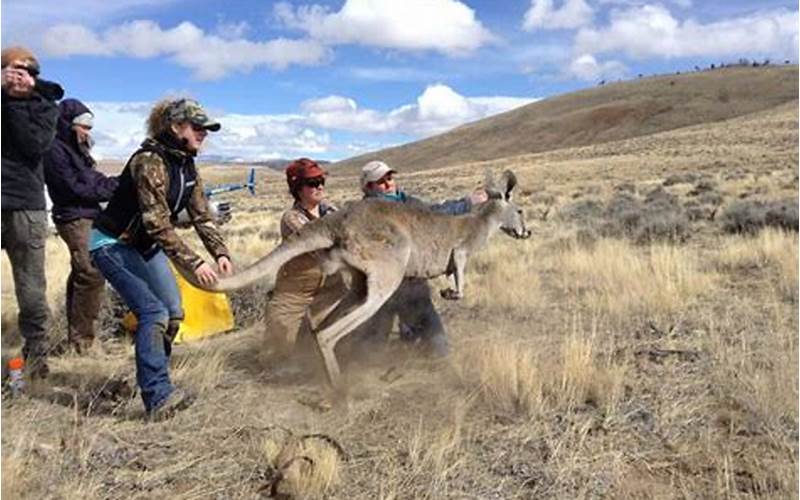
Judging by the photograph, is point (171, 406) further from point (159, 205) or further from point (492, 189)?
point (492, 189)

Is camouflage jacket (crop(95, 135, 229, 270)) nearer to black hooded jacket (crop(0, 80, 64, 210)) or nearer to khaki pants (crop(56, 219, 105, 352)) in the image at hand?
black hooded jacket (crop(0, 80, 64, 210))

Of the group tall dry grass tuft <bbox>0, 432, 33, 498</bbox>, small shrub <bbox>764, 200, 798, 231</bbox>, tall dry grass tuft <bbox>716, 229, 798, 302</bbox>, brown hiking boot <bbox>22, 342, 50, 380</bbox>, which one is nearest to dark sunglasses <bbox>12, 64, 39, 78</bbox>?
brown hiking boot <bbox>22, 342, 50, 380</bbox>

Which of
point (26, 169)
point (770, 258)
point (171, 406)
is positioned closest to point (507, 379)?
point (171, 406)

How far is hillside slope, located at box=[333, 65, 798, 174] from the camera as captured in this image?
315ft

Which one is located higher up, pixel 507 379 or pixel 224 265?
pixel 224 265

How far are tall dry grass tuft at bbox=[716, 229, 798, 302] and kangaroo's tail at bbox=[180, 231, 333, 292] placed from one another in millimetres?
5382

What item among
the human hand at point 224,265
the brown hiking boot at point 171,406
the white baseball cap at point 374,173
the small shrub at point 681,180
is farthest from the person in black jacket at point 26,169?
the small shrub at point 681,180

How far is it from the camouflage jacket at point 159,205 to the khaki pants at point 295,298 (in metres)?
1.27

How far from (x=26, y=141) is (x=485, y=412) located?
12.5 ft

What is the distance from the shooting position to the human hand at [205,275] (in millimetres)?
5363

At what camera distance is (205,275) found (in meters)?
5.38

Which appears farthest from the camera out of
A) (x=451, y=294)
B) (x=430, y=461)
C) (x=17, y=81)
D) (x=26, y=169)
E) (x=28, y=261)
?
(x=451, y=294)

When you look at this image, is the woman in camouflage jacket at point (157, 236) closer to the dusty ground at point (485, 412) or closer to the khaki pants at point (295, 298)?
the dusty ground at point (485, 412)

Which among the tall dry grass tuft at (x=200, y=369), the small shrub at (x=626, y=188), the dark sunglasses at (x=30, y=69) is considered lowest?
the small shrub at (x=626, y=188)
